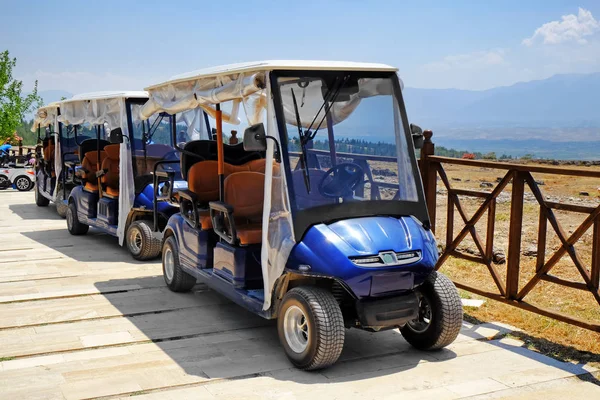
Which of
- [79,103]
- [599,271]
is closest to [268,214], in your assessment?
[599,271]

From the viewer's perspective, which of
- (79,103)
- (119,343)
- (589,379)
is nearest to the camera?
(589,379)

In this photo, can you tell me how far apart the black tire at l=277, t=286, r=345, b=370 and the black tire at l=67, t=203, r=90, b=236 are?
272 inches

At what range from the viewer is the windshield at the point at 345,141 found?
213 inches

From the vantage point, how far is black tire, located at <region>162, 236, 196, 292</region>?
7406 mm

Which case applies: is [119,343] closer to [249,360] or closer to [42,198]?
[249,360]

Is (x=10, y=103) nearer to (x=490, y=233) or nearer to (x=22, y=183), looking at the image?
(x=22, y=183)

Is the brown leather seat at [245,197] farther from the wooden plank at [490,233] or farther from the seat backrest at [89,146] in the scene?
the seat backrest at [89,146]

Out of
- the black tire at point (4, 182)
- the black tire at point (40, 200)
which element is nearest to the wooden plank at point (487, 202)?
the black tire at point (40, 200)

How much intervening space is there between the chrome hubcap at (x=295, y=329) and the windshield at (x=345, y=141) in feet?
2.63

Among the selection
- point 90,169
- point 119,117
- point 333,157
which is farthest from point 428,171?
point 90,169

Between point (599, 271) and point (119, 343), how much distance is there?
13.1 ft

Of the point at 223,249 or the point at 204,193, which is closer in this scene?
the point at 223,249

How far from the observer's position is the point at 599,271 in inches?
223

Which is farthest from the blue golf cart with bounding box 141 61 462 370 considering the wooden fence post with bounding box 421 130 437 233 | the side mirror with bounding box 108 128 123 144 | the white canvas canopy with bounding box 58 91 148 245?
the white canvas canopy with bounding box 58 91 148 245
